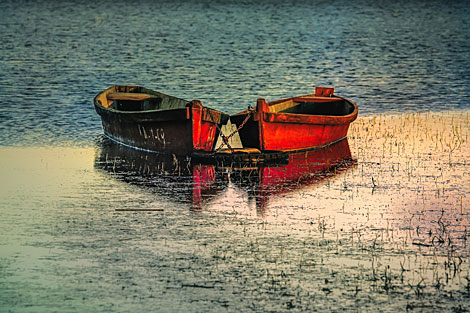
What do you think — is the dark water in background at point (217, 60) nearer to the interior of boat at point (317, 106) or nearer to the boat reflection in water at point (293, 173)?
the interior of boat at point (317, 106)

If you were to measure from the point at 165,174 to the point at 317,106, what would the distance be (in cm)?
600

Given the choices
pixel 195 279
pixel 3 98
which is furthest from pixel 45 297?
pixel 3 98

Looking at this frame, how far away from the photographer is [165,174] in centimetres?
1430

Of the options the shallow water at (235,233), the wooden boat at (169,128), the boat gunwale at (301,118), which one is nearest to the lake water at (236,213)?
the shallow water at (235,233)

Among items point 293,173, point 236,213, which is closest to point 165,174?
point 293,173

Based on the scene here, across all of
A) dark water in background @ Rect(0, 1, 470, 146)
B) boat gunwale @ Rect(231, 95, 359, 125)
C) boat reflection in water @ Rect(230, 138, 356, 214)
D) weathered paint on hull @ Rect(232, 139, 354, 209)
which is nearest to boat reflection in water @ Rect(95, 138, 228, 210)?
boat reflection in water @ Rect(230, 138, 356, 214)

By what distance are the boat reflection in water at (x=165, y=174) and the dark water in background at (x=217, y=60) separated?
2.23 metres

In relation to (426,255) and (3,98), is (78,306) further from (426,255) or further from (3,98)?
(3,98)

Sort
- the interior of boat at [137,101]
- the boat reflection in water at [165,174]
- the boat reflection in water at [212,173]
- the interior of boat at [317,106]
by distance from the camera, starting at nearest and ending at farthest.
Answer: the boat reflection in water at [165,174], the boat reflection in water at [212,173], the interior of boat at [317,106], the interior of boat at [137,101]

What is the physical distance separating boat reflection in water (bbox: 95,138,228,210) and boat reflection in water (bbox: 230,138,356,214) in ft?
1.52

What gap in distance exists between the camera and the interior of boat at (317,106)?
1875cm

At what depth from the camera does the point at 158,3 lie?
103m

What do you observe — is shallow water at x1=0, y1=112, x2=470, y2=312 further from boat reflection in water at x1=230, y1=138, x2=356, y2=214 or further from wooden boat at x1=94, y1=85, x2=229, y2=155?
wooden boat at x1=94, y1=85, x2=229, y2=155

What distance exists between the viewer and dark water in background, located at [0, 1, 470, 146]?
2411 cm
